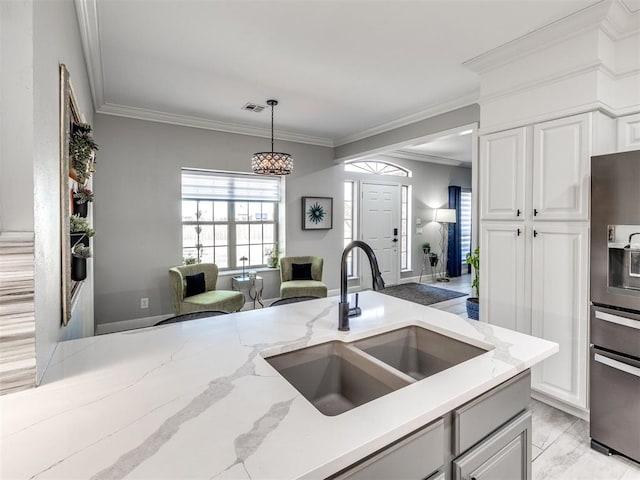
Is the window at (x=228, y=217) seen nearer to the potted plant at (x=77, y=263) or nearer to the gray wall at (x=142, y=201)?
the gray wall at (x=142, y=201)

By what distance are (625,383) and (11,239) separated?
288cm

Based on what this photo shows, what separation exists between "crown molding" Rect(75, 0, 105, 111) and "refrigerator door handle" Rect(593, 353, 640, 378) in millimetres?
3807

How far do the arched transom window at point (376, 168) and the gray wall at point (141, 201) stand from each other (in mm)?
2047

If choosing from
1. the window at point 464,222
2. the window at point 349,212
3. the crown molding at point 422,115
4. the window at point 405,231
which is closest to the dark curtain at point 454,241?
the window at point 464,222

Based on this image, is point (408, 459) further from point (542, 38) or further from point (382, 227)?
point (382, 227)

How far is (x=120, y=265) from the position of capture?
4.02m

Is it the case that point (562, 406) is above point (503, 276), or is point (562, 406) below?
below

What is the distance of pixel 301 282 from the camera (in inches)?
190

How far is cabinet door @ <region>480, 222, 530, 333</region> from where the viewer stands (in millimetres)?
2547

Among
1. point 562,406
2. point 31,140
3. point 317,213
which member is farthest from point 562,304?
point 317,213

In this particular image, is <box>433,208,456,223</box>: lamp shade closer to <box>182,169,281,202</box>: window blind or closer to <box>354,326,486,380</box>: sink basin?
<box>182,169,281,202</box>: window blind

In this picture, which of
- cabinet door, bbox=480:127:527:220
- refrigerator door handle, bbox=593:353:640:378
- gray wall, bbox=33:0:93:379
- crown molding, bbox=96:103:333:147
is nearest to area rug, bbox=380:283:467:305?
crown molding, bbox=96:103:333:147

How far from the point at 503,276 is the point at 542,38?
1.75 metres

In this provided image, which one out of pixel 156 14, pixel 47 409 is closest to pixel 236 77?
pixel 156 14
